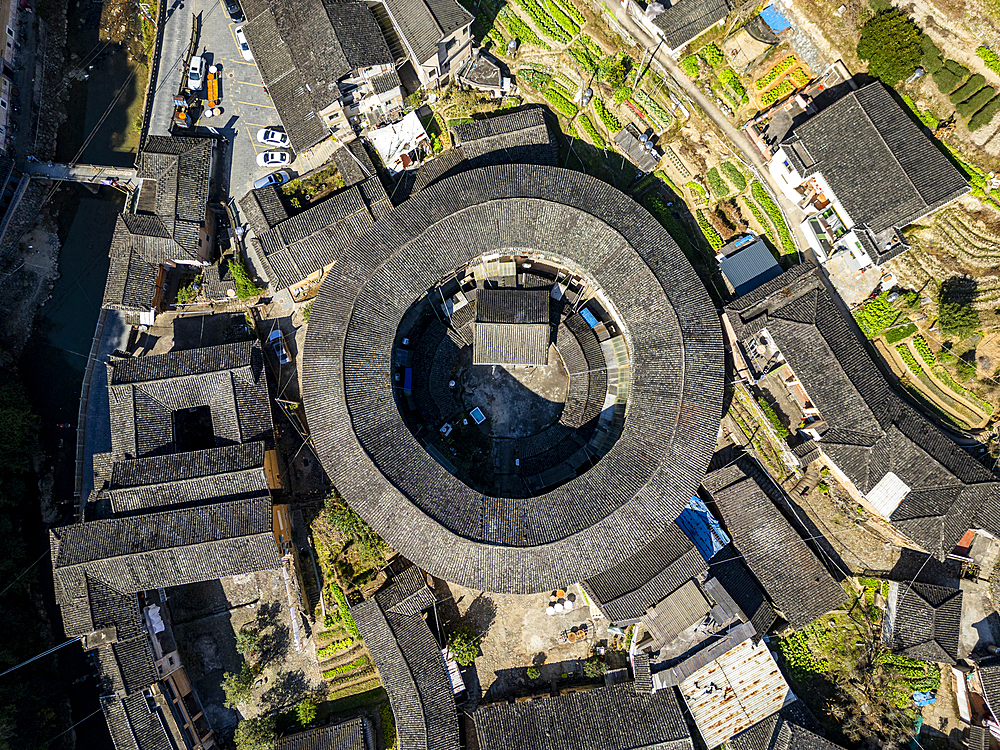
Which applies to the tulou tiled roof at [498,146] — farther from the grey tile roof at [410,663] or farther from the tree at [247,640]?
the tree at [247,640]

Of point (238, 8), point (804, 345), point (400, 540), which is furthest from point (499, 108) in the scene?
point (400, 540)

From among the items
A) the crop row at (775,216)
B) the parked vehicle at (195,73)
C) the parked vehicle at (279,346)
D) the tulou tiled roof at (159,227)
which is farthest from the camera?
the parked vehicle at (195,73)

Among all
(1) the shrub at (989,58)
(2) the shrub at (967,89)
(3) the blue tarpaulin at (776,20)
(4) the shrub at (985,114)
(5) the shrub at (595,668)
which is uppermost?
(3) the blue tarpaulin at (776,20)

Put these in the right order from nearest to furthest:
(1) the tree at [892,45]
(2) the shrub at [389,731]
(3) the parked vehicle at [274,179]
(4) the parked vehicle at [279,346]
→ (1) the tree at [892,45], (2) the shrub at [389,731], (4) the parked vehicle at [279,346], (3) the parked vehicle at [274,179]

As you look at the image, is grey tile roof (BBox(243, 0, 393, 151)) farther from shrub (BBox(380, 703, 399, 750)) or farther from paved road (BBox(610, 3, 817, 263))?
shrub (BBox(380, 703, 399, 750))

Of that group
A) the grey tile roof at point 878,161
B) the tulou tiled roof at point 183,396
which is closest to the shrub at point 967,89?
the grey tile roof at point 878,161

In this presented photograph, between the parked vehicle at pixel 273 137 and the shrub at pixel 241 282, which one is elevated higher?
the parked vehicle at pixel 273 137
